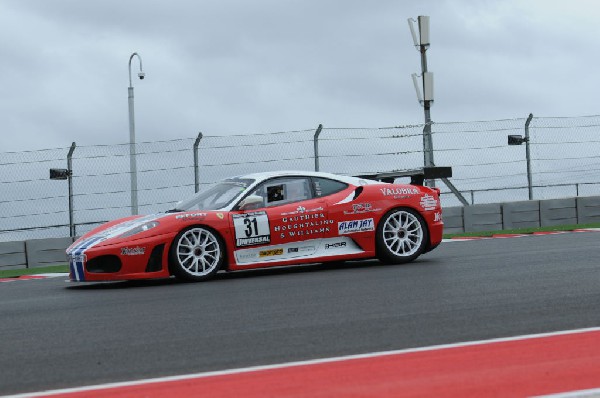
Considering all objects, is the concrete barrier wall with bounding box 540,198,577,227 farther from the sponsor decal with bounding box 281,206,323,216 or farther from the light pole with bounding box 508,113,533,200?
the sponsor decal with bounding box 281,206,323,216

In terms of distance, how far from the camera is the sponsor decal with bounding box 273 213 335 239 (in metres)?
11.0

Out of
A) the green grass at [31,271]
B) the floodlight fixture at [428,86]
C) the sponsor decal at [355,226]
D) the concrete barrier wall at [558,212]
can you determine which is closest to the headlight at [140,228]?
the sponsor decal at [355,226]

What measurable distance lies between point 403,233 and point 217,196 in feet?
7.30

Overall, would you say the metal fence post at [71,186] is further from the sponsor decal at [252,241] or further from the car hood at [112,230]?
the sponsor decal at [252,241]

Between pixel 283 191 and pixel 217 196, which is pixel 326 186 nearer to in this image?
pixel 283 191

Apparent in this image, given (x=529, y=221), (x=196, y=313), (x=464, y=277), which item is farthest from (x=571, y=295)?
(x=529, y=221)

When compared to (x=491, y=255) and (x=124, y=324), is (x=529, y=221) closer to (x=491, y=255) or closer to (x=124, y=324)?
(x=491, y=255)

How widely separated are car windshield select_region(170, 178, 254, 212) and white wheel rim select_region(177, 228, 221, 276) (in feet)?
1.54

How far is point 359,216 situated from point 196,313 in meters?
3.84

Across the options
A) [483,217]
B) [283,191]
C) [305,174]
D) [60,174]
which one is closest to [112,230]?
[283,191]

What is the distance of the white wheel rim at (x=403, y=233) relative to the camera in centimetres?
1159

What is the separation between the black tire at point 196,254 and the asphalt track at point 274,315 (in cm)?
17

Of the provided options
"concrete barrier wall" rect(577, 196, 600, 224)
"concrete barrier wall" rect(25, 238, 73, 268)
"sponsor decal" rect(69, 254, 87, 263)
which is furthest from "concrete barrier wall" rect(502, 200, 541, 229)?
"sponsor decal" rect(69, 254, 87, 263)

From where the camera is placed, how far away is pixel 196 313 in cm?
793
